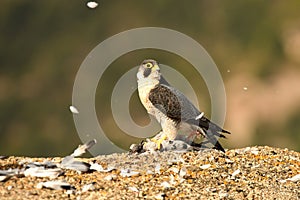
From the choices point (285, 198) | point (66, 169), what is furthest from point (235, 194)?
point (66, 169)

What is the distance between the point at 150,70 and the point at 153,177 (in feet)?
2.86

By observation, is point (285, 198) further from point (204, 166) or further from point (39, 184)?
point (39, 184)

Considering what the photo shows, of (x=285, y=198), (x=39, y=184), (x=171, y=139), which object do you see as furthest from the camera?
(x=171, y=139)

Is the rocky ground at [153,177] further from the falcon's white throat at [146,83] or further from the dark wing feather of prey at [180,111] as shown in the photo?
the falcon's white throat at [146,83]

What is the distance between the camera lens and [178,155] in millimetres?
3496

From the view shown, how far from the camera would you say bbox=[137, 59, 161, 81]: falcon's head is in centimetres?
378

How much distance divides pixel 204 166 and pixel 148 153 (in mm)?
344

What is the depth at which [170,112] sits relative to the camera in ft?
12.1

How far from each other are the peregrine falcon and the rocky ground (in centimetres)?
13

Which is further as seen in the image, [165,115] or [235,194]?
[165,115]

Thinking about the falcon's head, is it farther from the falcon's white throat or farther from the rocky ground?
the rocky ground

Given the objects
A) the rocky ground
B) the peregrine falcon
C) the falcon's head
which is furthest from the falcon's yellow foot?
the falcon's head

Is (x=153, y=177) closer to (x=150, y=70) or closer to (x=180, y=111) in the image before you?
(x=180, y=111)

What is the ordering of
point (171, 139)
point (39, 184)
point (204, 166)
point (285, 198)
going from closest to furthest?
point (39, 184)
point (285, 198)
point (204, 166)
point (171, 139)
